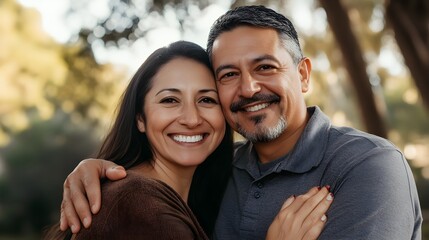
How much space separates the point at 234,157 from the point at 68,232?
133 centimetres

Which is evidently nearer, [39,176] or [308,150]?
[308,150]

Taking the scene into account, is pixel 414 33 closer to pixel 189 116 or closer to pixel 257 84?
pixel 257 84

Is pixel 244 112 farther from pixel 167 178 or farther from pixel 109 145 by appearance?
pixel 109 145

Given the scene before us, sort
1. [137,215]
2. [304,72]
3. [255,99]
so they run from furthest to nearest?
1. [304,72]
2. [255,99]
3. [137,215]

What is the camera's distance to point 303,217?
2.86 metres

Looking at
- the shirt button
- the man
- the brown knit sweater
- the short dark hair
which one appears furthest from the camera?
the short dark hair

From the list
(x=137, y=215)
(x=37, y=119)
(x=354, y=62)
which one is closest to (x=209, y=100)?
(x=137, y=215)

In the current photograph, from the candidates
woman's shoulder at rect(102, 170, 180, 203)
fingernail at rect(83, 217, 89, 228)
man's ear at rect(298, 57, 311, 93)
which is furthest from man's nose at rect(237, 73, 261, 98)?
fingernail at rect(83, 217, 89, 228)

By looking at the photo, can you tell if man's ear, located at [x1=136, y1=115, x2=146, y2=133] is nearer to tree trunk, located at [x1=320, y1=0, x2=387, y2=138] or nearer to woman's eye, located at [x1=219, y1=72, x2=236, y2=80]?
woman's eye, located at [x1=219, y1=72, x2=236, y2=80]

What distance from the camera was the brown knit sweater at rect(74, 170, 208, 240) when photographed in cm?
254

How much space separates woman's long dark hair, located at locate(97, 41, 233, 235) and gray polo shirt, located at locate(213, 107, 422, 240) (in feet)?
0.52

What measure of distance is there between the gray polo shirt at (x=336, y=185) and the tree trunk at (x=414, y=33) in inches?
179

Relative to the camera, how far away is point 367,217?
2670mm

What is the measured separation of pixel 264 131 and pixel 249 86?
27 centimetres
